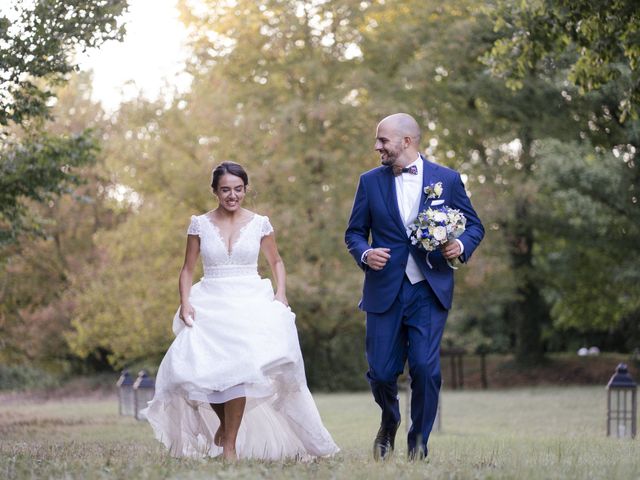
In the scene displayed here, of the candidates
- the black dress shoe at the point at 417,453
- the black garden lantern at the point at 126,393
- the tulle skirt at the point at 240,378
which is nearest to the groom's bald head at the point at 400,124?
the tulle skirt at the point at 240,378

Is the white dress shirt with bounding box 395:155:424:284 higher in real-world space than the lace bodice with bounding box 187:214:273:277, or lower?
higher

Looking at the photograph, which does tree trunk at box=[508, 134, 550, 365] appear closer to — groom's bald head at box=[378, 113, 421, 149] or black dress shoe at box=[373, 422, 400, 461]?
groom's bald head at box=[378, 113, 421, 149]

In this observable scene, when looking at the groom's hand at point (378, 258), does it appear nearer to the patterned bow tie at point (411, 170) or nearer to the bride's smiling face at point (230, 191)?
the patterned bow tie at point (411, 170)

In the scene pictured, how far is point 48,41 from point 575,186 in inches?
581

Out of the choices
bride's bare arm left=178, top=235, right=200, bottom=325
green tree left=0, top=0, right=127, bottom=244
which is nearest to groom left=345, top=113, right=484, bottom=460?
bride's bare arm left=178, top=235, right=200, bottom=325

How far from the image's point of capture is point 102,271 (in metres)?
30.7

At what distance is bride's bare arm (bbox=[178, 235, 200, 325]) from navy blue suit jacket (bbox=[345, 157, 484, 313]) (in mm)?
1372

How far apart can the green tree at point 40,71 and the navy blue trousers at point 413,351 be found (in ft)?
16.8

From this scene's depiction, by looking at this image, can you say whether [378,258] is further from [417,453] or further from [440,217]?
[417,453]

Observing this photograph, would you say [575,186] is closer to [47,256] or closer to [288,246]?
[288,246]

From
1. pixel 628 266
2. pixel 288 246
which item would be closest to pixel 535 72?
pixel 628 266

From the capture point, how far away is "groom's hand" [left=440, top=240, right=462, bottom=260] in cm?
777

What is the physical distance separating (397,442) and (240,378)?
4591 millimetres

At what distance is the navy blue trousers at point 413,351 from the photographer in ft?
25.8
